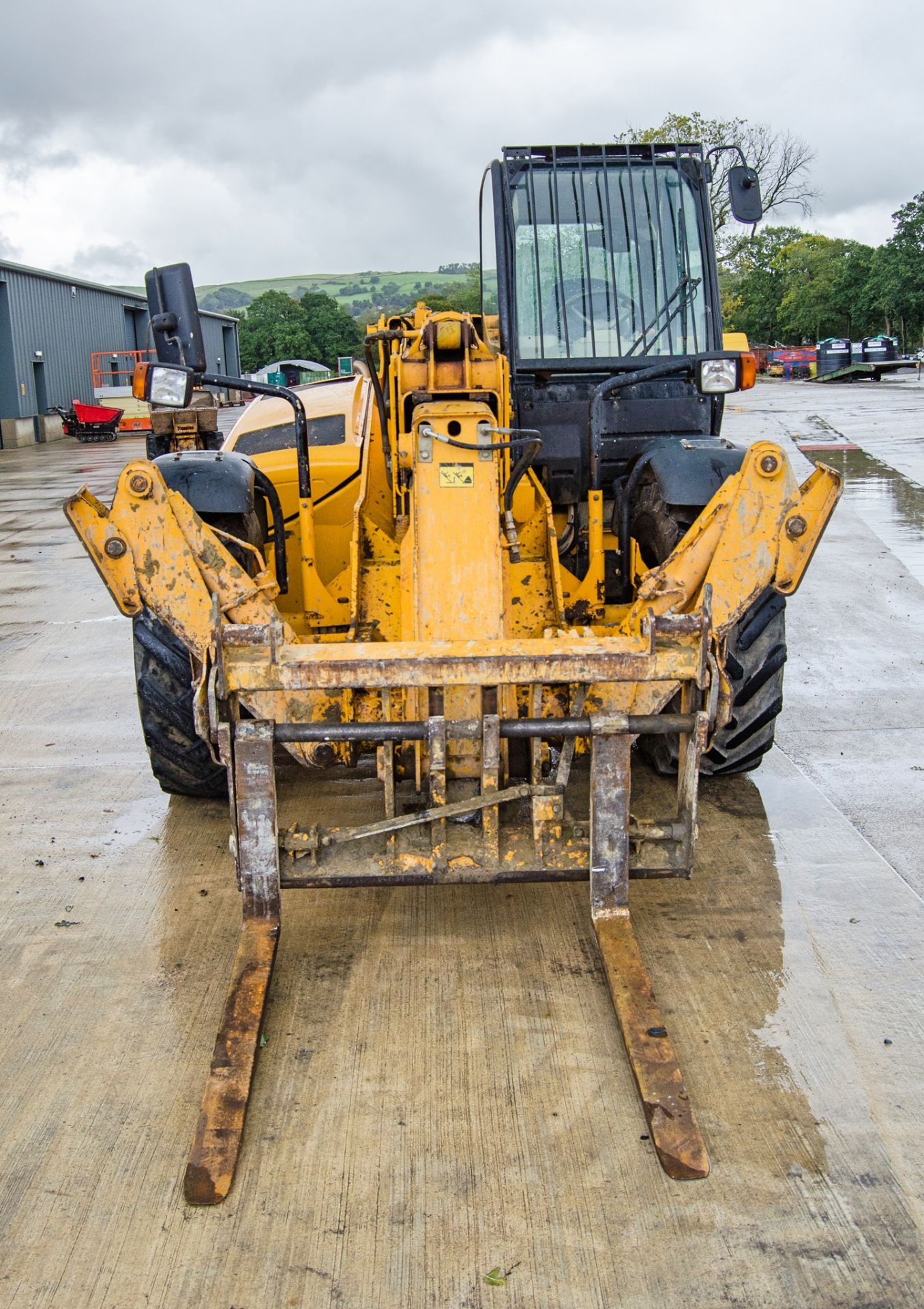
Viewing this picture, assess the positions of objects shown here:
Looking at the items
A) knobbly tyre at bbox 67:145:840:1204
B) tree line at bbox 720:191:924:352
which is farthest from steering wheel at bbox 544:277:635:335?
tree line at bbox 720:191:924:352

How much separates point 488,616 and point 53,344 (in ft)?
106

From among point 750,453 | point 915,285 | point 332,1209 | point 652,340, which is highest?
point 915,285

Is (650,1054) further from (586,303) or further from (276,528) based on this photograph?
(586,303)

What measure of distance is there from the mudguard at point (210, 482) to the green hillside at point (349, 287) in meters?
100

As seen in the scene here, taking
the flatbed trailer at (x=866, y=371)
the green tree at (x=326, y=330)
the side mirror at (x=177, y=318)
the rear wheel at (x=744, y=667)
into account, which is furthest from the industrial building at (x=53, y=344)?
the rear wheel at (x=744, y=667)

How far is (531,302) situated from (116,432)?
29211mm

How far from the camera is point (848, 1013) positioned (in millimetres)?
3645

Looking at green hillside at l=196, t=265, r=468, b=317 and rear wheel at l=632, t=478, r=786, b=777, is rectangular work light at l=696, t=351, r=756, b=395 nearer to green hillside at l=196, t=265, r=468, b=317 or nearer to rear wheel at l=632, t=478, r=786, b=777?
rear wheel at l=632, t=478, r=786, b=777

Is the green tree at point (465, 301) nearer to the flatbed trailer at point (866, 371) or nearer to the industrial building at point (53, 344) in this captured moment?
the industrial building at point (53, 344)

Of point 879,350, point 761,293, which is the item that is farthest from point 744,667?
point 761,293

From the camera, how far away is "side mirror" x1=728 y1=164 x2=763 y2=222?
5.08m

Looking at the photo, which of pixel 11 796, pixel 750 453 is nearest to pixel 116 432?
pixel 11 796

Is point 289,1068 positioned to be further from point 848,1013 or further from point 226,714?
point 848,1013

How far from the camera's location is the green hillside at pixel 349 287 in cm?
11519
